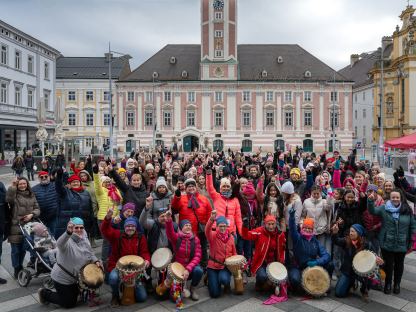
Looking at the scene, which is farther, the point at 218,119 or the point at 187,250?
the point at 218,119

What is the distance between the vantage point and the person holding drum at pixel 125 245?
5.99 m

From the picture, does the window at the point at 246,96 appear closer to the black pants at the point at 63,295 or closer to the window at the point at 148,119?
the window at the point at 148,119

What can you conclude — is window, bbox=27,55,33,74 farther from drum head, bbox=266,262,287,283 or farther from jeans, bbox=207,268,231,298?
drum head, bbox=266,262,287,283

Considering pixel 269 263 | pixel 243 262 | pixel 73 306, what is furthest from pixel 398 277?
pixel 73 306

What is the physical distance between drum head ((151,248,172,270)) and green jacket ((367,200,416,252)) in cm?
339

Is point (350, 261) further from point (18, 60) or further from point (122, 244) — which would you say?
point (18, 60)

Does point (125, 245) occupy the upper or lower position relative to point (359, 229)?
lower

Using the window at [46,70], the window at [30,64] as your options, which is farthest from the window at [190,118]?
the window at [30,64]

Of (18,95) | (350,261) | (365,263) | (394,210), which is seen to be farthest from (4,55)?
(365,263)

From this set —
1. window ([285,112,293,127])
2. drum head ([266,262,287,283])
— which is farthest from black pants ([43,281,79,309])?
window ([285,112,293,127])

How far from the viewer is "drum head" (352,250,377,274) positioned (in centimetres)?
591

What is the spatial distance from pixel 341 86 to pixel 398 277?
169 ft

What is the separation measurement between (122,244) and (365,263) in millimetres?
3775

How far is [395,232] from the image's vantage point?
245 inches
